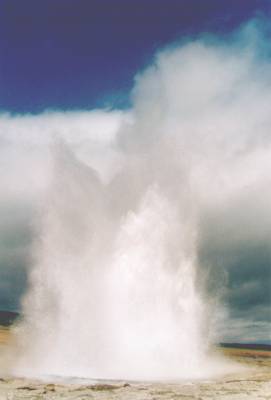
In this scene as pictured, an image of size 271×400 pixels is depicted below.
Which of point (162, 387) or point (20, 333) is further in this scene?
point (20, 333)

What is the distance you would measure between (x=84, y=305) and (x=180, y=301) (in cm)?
606

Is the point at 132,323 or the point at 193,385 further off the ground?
the point at 132,323

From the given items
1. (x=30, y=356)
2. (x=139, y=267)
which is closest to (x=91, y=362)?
(x=30, y=356)

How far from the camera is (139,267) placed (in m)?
30.5

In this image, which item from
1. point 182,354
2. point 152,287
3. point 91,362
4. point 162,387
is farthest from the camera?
point 152,287

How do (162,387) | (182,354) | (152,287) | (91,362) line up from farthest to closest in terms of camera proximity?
1. (152,287)
2. (182,354)
3. (91,362)
4. (162,387)

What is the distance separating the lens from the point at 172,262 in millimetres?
31219

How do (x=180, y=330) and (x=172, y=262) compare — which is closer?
(x=180, y=330)

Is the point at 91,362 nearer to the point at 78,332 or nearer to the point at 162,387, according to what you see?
the point at 78,332

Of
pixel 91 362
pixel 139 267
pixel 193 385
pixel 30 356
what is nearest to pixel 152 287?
pixel 139 267

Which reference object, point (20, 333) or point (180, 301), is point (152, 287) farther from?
point (20, 333)

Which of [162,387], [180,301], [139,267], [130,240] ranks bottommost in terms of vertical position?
[162,387]

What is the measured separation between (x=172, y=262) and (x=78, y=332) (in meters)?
7.51

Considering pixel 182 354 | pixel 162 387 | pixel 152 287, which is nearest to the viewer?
pixel 162 387
